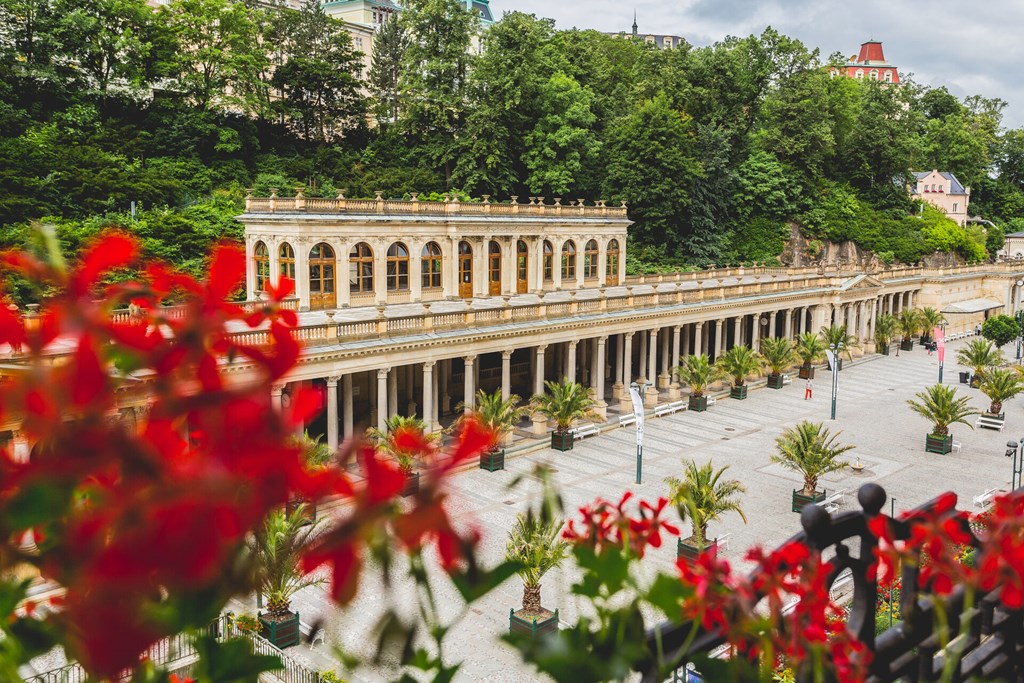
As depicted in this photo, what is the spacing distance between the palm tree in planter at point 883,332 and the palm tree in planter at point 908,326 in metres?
2.38

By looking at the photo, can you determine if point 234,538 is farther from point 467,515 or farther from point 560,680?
point 560,680

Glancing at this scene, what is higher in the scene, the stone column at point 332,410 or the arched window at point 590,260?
the arched window at point 590,260

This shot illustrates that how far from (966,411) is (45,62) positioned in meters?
50.0

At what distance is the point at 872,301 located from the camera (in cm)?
5856

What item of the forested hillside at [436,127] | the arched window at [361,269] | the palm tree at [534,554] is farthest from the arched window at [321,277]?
the palm tree at [534,554]

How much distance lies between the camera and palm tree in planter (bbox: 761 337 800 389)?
44.7 meters

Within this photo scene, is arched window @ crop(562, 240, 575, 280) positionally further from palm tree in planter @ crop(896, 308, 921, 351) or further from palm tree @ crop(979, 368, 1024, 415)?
palm tree in planter @ crop(896, 308, 921, 351)

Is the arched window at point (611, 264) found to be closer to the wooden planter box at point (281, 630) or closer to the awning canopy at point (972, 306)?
the awning canopy at point (972, 306)

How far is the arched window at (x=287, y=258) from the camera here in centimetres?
3703

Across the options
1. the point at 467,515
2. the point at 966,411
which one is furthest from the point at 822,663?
the point at 966,411

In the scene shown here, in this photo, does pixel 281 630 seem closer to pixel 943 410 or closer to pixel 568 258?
pixel 943 410

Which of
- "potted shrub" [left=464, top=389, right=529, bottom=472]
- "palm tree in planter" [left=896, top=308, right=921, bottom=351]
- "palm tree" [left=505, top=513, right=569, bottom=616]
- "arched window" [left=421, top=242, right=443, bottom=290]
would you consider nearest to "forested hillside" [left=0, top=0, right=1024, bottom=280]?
"arched window" [left=421, top=242, right=443, bottom=290]

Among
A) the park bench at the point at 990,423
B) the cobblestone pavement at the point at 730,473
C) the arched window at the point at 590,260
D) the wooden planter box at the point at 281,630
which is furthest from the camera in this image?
the arched window at the point at 590,260

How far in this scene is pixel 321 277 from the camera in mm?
37594
